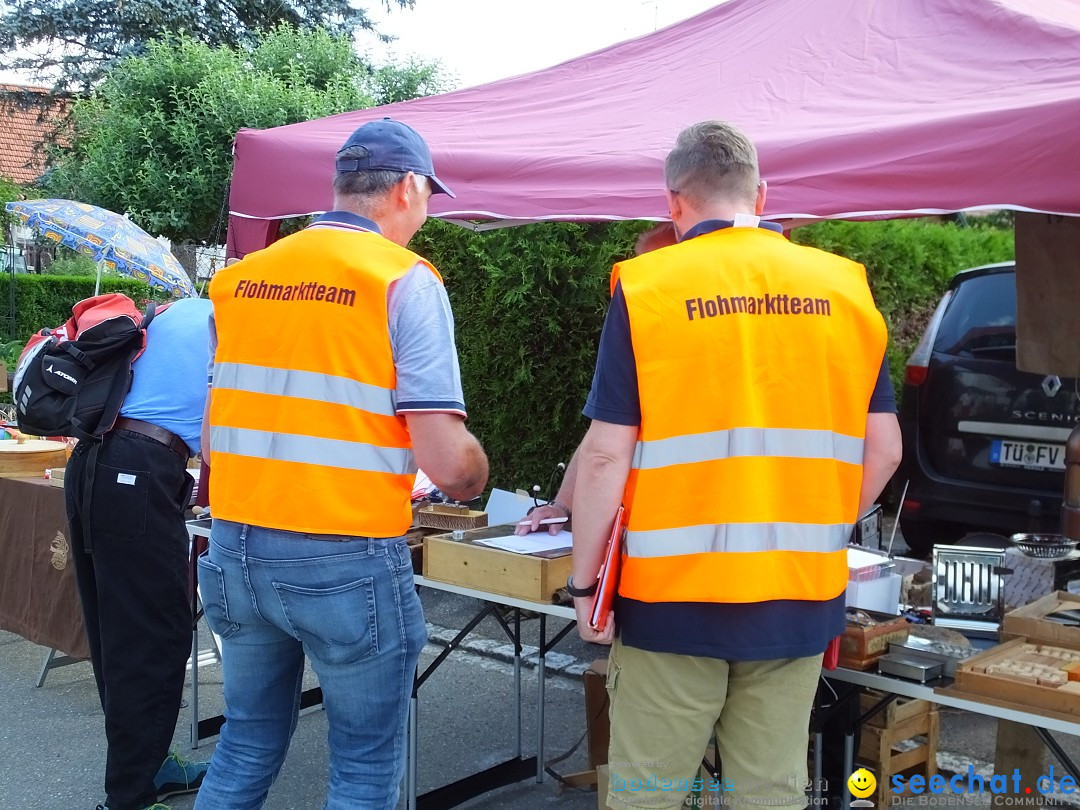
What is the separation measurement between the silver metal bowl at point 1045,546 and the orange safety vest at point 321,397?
2.06m

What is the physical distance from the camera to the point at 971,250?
9164 mm

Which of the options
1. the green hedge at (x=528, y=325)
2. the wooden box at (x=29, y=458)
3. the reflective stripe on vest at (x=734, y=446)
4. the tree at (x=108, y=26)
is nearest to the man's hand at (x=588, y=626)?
the reflective stripe on vest at (x=734, y=446)

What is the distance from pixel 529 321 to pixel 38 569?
2.89 m

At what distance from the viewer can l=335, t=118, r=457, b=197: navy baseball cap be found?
2.32 m

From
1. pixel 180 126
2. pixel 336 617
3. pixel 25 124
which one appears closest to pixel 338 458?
pixel 336 617

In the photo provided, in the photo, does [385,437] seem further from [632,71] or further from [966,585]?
[632,71]

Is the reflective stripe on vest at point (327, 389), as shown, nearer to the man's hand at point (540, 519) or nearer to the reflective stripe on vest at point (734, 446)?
the reflective stripe on vest at point (734, 446)

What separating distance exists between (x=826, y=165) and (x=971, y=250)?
7068 millimetres

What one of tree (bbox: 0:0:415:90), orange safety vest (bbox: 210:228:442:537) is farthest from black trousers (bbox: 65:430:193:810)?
tree (bbox: 0:0:415:90)

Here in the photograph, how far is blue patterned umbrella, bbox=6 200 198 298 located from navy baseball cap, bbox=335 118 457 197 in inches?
136

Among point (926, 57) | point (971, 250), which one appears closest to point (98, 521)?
point (926, 57)

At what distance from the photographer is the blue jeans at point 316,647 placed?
218 centimetres

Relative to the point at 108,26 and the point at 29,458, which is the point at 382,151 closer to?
the point at 29,458

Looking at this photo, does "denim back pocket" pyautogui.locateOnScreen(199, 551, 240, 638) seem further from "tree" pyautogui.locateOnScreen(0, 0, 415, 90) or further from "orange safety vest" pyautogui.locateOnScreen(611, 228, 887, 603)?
"tree" pyautogui.locateOnScreen(0, 0, 415, 90)
